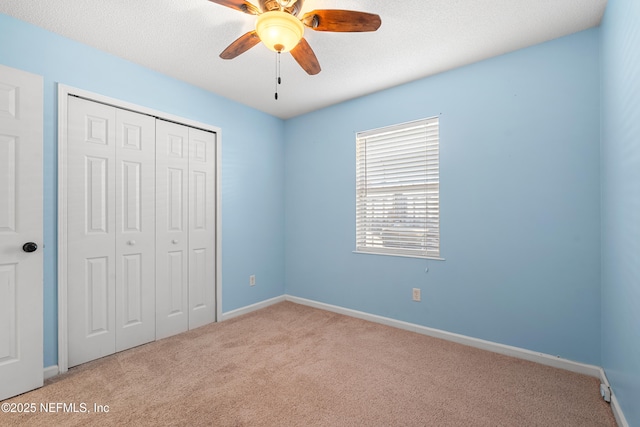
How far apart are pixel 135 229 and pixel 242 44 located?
181 centimetres

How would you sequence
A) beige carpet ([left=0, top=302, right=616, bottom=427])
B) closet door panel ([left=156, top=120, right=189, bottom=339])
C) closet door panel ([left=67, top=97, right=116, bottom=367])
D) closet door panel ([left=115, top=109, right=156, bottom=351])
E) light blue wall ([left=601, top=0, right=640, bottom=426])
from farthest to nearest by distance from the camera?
closet door panel ([left=156, top=120, right=189, bottom=339])
closet door panel ([left=115, top=109, right=156, bottom=351])
closet door panel ([left=67, top=97, right=116, bottom=367])
beige carpet ([left=0, top=302, right=616, bottom=427])
light blue wall ([left=601, top=0, right=640, bottom=426])

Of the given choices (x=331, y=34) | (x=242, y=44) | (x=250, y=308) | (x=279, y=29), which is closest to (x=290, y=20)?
(x=279, y=29)

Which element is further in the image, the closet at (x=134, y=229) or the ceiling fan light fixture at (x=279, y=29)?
the closet at (x=134, y=229)

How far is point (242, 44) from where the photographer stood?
191 centimetres

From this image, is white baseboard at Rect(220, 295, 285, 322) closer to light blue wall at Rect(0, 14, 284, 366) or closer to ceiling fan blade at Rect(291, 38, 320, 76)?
light blue wall at Rect(0, 14, 284, 366)

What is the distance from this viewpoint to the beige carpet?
1.70m

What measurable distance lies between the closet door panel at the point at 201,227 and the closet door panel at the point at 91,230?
701 millimetres

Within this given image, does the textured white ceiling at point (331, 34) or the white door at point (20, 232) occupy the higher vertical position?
the textured white ceiling at point (331, 34)

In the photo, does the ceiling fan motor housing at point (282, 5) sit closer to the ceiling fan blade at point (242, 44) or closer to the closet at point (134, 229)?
the ceiling fan blade at point (242, 44)

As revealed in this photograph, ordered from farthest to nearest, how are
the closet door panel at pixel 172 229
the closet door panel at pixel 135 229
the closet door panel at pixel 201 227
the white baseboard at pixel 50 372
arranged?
the closet door panel at pixel 201 227 → the closet door panel at pixel 172 229 → the closet door panel at pixel 135 229 → the white baseboard at pixel 50 372

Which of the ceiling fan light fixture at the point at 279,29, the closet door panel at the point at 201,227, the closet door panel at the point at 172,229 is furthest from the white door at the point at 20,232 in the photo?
the ceiling fan light fixture at the point at 279,29

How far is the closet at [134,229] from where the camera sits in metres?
2.29

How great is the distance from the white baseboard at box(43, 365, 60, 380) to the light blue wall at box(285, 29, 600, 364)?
266 cm

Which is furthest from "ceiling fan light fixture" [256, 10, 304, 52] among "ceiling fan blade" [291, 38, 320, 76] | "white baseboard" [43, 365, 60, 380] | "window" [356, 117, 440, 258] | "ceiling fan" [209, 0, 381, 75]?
"white baseboard" [43, 365, 60, 380]
